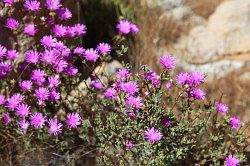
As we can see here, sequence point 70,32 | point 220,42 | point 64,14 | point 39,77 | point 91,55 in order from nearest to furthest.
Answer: point 91,55, point 39,77, point 70,32, point 64,14, point 220,42

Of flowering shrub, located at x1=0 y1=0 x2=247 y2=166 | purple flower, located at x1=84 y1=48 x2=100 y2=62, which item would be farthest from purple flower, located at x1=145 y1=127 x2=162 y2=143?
purple flower, located at x1=84 y1=48 x2=100 y2=62

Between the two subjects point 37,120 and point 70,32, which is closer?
point 37,120

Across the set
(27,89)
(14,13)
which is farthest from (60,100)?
(14,13)

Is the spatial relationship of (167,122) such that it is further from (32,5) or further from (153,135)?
(32,5)

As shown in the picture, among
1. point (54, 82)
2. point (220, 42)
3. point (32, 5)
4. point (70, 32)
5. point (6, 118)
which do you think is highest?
point (220, 42)

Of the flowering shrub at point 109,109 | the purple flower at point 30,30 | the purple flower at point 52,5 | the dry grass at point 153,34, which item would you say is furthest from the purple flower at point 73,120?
the dry grass at point 153,34

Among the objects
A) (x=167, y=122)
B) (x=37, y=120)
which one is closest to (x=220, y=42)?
(x=167, y=122)

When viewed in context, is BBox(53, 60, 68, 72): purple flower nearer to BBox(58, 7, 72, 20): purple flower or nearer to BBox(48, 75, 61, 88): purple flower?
BBox(48, 75, 61, 88): purple flower

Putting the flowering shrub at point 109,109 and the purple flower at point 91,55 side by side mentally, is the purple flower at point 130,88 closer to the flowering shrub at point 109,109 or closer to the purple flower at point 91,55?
the flowering shrub at point 109,109
